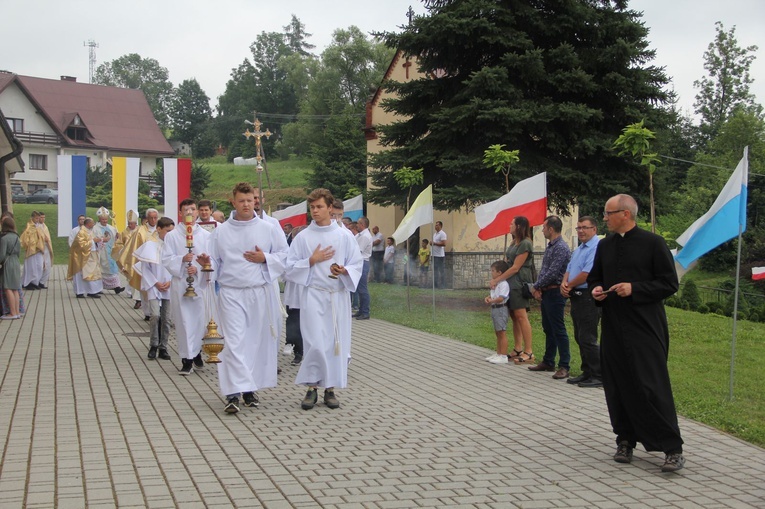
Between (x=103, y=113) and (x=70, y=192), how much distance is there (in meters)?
56.7

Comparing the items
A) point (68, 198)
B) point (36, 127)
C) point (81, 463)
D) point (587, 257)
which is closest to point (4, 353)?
point (81, 463)

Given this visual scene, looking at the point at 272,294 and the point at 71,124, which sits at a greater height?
the point at 71,124

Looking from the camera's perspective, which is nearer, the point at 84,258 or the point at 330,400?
the point at 330,400

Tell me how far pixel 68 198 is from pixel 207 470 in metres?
18.6

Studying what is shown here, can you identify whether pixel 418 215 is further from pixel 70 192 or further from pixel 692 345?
pixel 70 192

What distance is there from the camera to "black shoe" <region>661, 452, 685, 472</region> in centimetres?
640

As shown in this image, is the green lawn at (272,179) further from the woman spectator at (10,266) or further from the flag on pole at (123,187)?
the woman spectator at (10,266)

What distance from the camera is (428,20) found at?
2038 cm

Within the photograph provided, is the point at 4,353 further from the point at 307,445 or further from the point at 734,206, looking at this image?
the point at 734,206

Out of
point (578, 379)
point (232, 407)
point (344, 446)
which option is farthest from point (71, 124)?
point (344, 446)

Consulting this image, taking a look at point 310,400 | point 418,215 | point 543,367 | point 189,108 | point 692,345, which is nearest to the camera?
point 310,400

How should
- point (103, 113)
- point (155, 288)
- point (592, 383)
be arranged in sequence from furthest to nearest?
1. point (103, 113)
2. point (155, 288)
3. point (592, 383)

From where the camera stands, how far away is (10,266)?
16.8m

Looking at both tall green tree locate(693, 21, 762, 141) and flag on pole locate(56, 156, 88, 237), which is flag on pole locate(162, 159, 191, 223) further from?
tall green tree locate(693, 21, 762, 141)
